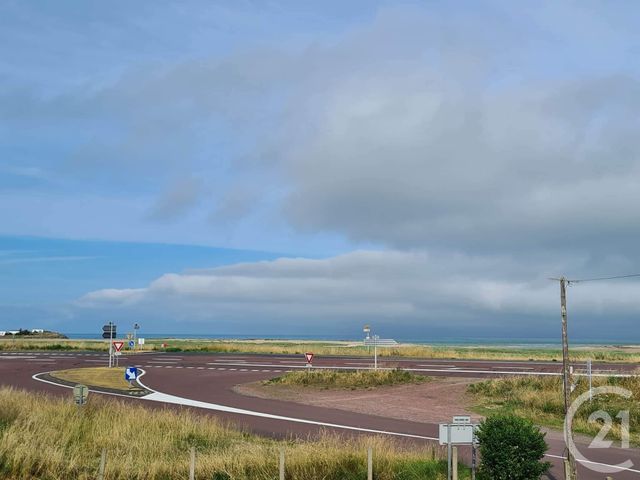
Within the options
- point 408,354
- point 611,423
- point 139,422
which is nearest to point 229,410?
point 139,422

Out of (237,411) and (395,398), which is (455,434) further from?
(395,398)

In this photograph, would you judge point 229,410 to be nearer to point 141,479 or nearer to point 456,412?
point 456,412

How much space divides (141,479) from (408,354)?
51.8m

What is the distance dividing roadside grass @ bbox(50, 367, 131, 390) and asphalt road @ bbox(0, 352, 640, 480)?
5.45 feet

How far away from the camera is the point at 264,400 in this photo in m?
30.4

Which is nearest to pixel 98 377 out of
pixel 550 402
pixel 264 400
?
pixel 264 400

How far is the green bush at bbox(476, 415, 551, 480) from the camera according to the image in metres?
13.3

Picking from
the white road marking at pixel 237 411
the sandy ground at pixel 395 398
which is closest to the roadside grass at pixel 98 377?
the white road marking at pixel 237 411

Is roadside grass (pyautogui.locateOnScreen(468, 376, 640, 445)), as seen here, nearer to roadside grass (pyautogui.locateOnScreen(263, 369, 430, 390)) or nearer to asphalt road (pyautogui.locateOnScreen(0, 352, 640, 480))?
asphalt road (pyautogui.locateOnScreen(0, 352, 640, 480))
